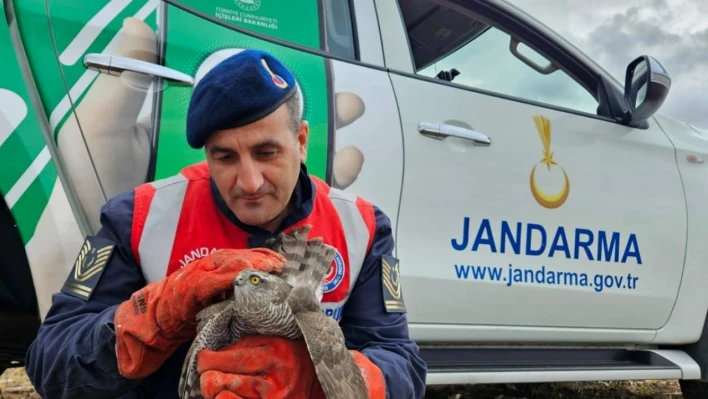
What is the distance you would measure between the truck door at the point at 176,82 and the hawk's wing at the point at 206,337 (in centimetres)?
71

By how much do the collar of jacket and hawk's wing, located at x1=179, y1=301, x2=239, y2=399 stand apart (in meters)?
0.31

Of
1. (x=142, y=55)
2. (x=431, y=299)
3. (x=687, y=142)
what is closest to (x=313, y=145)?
(x=142, y=55)

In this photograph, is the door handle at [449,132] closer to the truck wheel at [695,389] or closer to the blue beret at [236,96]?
the blue beret at [236,96]

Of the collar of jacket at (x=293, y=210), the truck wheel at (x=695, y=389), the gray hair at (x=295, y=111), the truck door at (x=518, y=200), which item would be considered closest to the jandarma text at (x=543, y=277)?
the truck door at (x=518, y=200)

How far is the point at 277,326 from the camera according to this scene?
1072mm

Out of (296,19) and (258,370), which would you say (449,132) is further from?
(258,370)

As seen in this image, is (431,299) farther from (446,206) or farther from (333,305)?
(333,305)

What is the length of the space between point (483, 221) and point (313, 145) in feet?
2.37

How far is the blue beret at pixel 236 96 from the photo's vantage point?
47.6 inches

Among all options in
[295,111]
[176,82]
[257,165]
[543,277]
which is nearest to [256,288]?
[257,165]

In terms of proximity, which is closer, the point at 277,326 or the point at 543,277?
the point at 277,326

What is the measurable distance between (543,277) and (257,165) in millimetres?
1467

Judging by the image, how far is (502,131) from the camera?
7.55ft

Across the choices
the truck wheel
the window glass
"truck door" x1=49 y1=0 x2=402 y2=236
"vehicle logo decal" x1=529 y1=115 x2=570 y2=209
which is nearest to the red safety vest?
"truck door" x1=49 y1=0 x2=402 y2=236
